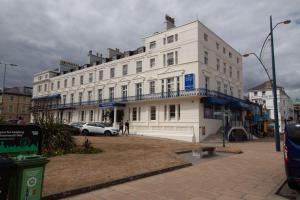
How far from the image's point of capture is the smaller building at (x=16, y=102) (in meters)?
70.3

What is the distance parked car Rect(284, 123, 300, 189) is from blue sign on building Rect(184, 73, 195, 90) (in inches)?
866

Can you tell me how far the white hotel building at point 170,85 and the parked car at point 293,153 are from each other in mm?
20614

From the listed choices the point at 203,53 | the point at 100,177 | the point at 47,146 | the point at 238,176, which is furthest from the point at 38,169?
the point at 203,53

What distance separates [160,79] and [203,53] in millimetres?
6087

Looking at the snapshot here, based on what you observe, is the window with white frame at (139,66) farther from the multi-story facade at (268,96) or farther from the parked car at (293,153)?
the multi-story facade at (268,96)

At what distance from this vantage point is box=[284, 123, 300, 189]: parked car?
6574 millimetres

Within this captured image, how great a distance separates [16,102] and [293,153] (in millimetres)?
77684

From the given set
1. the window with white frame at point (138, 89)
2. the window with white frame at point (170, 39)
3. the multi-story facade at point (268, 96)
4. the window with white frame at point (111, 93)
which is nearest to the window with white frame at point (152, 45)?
the window with white frame at point (170, 39)

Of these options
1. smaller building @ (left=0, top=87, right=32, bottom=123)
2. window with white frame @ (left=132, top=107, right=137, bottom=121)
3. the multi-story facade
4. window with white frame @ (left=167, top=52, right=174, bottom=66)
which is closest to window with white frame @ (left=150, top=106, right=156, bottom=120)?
window with white frame @ (left=132, top=107, right=137, bottom=121)

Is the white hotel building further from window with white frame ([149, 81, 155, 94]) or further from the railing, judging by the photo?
window with white frame ([149, 81, 155, 94])

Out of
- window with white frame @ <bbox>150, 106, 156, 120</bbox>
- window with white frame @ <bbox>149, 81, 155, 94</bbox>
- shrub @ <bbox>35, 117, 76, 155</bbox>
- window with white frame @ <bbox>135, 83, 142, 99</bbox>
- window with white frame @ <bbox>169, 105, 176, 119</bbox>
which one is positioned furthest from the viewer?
window with white frame @ <bbox>135, 83, 142, 99</bbox>

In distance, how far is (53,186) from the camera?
6.33 meters

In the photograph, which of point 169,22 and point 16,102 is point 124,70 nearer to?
point 169,22

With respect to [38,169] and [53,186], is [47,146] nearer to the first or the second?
[53,186]
